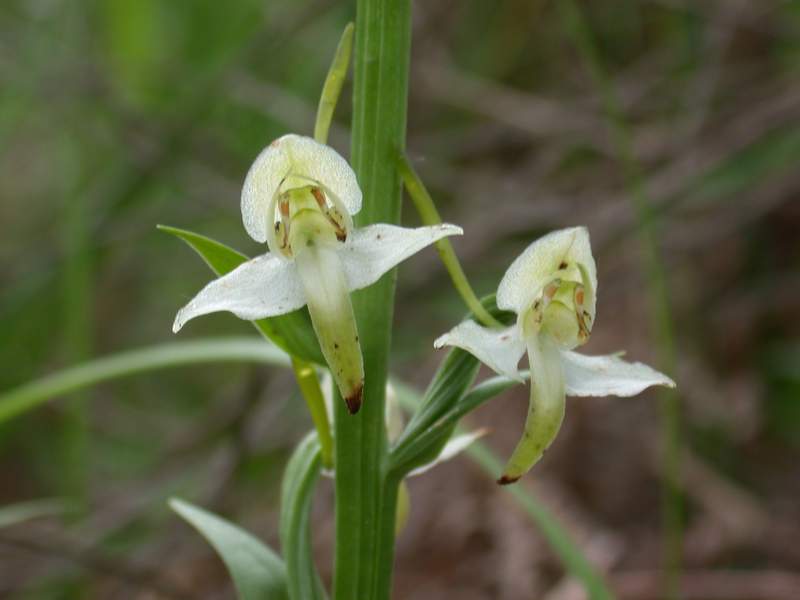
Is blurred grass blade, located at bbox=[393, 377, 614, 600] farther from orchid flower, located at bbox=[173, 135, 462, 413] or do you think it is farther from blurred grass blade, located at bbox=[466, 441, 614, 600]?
orchid flower, located at bbox=[173, 135, 462, 413]

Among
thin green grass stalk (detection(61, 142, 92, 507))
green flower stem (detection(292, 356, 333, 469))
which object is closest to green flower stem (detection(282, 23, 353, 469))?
green flower stem (detection(292, 356, 333, 469))

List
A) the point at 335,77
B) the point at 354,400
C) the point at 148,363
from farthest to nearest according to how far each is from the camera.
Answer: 1. the point at 148,363
2. the point at 335,77
3. the point at 354,400

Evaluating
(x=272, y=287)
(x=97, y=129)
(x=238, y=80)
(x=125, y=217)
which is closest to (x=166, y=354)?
(x=272, y=287)

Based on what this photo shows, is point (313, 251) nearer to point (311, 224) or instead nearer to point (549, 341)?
point (311, 224)

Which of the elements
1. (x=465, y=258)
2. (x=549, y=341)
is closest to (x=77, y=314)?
(x=465, y=258)

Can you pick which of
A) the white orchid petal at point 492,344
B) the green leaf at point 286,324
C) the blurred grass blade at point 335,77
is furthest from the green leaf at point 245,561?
the blurred grass blade at point 335,77

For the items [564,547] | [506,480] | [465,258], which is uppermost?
[465,258]

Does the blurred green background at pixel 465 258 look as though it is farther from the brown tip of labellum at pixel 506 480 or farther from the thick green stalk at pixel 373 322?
the brown tip of labellum at pixel 506 480
